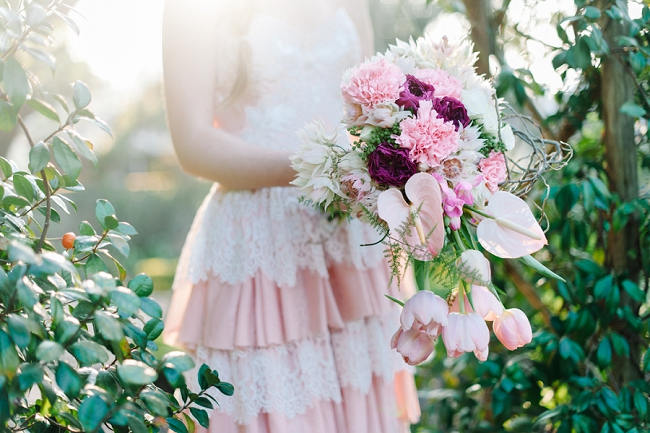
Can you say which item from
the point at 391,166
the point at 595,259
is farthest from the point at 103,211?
the point at 595,259

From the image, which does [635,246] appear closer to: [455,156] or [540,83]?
[540,83]

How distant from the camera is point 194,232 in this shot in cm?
160

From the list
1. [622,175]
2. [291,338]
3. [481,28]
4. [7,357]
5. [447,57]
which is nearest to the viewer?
[7,357]

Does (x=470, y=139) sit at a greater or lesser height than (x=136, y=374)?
greater

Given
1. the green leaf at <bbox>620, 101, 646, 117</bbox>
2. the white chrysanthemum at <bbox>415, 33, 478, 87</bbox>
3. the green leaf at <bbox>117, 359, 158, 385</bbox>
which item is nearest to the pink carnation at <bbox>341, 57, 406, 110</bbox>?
the white chrysanthemum at <bbox>415, 33, 478, 87</bbox>

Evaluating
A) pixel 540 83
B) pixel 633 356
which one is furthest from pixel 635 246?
pixel 540 83

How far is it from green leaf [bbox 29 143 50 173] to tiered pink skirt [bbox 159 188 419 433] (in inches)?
22.8

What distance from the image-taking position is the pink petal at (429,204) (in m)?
1.00

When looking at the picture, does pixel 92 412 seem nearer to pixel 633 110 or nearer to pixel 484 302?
pixel 484 302

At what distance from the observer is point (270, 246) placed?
1451 millimetres

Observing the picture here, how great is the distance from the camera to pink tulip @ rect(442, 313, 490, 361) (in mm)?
971

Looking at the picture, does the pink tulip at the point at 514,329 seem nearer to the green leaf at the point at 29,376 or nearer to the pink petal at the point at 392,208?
the pink petal at the point at 392,208

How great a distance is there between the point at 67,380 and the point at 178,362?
15 centimetres

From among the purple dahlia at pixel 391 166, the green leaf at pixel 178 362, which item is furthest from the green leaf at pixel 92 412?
the purple dahlia at pixel 391 166
